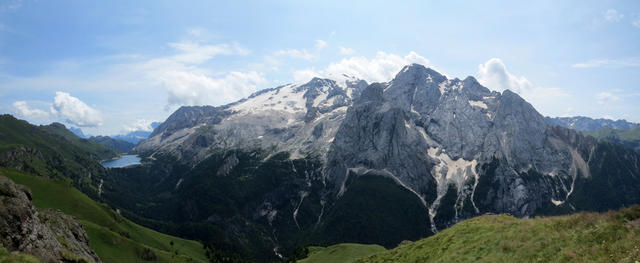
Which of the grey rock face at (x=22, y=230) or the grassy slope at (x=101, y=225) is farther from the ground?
the grey rock face at (x=22, y=230)

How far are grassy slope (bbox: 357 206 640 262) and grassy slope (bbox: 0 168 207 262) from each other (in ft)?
416

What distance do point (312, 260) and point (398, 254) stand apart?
84769 mm

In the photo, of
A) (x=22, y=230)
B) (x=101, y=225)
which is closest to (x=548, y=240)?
(x=22, y=230)

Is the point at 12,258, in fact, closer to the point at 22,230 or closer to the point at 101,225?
the point at 22,230

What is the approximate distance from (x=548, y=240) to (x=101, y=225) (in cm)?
18142

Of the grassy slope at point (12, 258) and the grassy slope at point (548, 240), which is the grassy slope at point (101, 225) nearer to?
the grassy slope at point (12, 258)

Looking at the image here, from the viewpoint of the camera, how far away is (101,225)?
156 meters

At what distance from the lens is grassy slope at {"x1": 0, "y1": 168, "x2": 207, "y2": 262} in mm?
128500

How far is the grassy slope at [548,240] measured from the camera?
2666cm

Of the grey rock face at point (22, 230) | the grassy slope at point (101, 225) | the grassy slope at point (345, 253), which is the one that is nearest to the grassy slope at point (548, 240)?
the grey rock face at point (22, 230)

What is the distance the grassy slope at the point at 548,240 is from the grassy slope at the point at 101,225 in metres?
127

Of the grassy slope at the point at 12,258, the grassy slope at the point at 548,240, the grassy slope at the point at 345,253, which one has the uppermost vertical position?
the grassy slope at the point at 12,258

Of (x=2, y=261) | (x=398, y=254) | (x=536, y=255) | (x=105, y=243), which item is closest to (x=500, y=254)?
(x=536, y=255)

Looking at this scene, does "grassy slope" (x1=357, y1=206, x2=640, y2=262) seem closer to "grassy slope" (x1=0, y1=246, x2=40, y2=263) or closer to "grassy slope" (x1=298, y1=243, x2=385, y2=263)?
"grassy slope" (x1=0, y1=246, x2=40, y2=263)
